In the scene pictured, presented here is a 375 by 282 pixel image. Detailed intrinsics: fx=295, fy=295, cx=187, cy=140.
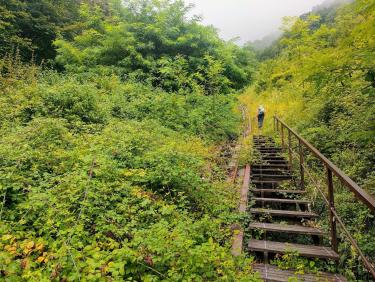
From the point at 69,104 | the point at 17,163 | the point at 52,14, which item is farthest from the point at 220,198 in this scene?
the point at 52,14

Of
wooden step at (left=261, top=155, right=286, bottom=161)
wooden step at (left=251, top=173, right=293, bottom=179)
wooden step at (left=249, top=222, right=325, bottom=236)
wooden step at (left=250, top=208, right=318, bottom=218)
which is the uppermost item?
wooden step at (left=261, top=155, right=286, bottom=161)

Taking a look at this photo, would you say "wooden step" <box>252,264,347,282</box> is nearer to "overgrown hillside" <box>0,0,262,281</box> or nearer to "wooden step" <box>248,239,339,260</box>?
"wooden step" <box>248,239,339,260</box>

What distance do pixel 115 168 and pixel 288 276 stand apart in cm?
305

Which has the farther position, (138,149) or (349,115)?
(349,115)

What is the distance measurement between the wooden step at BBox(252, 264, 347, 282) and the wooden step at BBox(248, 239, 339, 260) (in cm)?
28

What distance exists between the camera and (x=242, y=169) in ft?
26.6

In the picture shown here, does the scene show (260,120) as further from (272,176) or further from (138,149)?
(138,149)

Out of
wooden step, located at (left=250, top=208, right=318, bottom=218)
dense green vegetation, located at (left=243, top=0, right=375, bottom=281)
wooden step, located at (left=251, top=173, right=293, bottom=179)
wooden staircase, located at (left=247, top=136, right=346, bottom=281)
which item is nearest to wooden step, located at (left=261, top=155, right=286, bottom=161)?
wooden staircase, located at (left=247, top=136, right=346, bottom=281)

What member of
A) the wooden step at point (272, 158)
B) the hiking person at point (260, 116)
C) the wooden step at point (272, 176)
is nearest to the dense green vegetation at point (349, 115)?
the wooden step at point (272, 176)

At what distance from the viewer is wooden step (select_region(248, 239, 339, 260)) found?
3877mm

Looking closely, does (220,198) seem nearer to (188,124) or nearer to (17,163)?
(17,163)

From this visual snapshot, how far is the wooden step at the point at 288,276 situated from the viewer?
3.45 metres

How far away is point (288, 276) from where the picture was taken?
356 centimetres

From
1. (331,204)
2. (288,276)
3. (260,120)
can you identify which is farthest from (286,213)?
(260,120)
